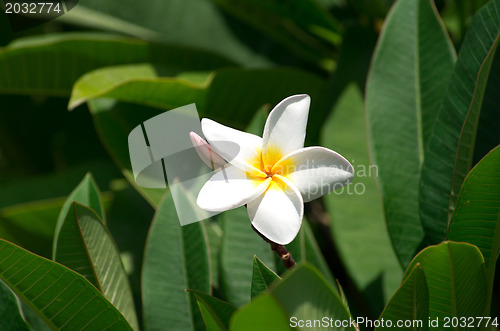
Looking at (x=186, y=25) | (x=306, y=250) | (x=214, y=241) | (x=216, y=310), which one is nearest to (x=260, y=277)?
(x=216, y=310)

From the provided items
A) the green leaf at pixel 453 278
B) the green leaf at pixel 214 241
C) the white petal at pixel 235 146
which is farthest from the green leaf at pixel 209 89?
the green leaf at pixel 453 278

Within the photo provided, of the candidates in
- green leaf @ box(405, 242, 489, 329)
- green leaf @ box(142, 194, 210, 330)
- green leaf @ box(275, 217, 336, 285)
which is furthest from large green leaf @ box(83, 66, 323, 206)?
green leaf @ box(405, 242, 489, 329)

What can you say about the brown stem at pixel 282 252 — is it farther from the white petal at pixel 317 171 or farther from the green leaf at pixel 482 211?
the green leaf at pixel 482 211

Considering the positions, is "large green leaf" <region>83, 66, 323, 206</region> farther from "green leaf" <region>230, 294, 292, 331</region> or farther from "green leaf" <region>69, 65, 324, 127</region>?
"green leaf" <region>230, 294, 292, 331</region>

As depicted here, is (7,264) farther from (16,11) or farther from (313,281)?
(16,11)

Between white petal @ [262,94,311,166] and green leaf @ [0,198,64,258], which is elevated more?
white petal @ [262,94,311,166]

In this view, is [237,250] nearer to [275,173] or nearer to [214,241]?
[214,241]
